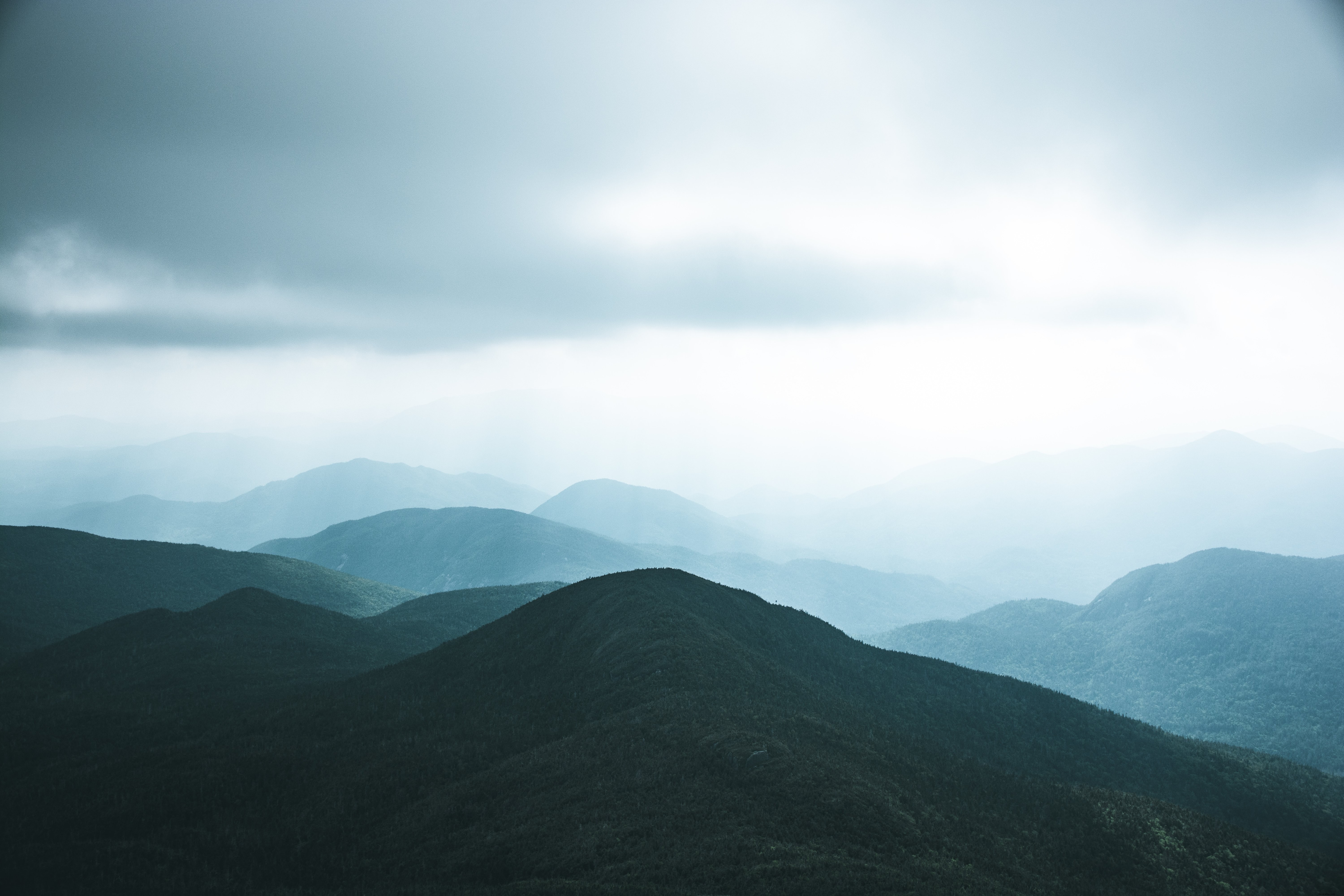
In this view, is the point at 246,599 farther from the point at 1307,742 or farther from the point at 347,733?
the point at 1307,742

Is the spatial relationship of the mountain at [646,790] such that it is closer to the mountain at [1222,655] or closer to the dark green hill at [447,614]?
the dark green hill at [447,614]

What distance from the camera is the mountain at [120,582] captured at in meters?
119

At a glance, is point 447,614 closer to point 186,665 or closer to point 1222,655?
point 186,665

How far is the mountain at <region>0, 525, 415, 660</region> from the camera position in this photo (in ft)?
391

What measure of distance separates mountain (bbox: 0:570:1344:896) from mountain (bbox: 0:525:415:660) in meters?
65.7

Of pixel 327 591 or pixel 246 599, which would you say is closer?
pixel 246 599

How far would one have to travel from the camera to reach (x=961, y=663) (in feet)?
654

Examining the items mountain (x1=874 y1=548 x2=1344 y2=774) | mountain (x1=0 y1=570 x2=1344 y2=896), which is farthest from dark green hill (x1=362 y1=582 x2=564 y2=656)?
mountain (x1=874 y1=548 x2=1344 y2=774)

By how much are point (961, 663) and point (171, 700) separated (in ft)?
633

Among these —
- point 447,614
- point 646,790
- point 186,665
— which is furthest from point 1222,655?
point 186,665

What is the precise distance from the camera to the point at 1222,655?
152m

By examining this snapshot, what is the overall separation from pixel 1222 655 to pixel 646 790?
175 m

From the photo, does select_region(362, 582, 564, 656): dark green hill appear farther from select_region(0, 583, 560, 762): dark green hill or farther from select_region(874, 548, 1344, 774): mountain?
select_region(874, 548, 1344, 774): mountain

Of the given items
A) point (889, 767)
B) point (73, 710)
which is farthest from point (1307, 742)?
point (73, 710)
